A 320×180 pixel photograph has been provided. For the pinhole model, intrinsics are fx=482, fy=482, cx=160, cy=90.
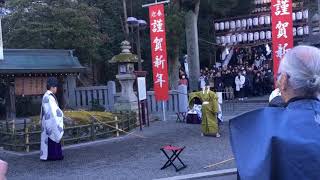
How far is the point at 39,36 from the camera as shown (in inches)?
896

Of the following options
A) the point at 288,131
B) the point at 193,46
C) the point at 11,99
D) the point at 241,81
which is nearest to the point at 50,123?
the point at 288,131

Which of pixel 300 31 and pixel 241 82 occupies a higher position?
pixel 300 31

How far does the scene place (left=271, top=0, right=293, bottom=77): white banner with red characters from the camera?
14.0m

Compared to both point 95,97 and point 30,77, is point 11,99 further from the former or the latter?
point 95,97

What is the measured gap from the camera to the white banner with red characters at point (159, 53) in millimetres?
17297

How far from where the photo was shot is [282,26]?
554 inches

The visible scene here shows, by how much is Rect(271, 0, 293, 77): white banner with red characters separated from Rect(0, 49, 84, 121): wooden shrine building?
10.4 meters

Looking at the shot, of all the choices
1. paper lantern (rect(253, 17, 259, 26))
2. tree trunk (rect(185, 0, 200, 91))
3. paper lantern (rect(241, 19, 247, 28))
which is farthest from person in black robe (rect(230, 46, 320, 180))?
paper lantern (rect(241, 19, 247, 28))

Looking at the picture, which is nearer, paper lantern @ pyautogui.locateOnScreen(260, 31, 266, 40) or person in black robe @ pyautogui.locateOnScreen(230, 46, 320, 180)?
person in black robe @ pyautogui.locateOnScreen(230, 46, 320, 180)

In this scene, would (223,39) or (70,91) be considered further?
(223,39)

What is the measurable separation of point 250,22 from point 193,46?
6.09 meters

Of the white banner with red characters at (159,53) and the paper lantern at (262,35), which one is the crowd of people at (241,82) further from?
the white banner with red characters at (159,53)

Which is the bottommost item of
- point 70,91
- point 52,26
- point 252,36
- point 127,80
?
point 70,91

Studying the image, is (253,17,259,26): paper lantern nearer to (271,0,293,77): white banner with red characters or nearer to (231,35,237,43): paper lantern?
(231,35,237,43): paper lantern
